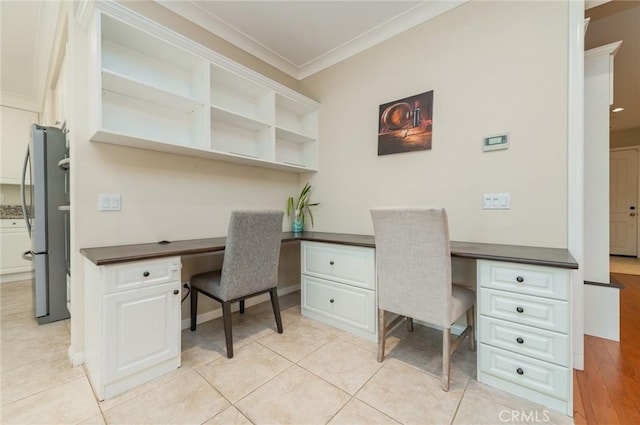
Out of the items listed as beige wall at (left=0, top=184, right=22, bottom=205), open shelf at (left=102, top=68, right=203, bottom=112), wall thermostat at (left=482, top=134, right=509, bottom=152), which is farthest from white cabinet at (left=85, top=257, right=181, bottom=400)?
beige wall at (left=0, top=184, right=22, bottom=205)

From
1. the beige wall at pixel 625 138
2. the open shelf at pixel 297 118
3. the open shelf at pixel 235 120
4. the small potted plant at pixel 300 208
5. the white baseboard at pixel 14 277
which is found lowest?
the white baseboard at pixel 14 277

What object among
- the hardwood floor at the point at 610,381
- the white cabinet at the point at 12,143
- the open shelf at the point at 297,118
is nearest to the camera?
the hardwood floor at the point at 610,381

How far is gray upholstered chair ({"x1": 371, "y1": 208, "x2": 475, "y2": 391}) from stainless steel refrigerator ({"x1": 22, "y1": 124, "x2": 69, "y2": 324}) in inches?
108

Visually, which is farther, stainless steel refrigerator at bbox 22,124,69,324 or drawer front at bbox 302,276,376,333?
stainless steel refrigerator at bbox 22,124,69,324

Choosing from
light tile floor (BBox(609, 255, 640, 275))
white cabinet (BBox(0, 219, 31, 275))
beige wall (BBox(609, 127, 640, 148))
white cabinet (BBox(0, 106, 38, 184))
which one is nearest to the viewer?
white cabinet (BBox(0, 219, 31, 275))

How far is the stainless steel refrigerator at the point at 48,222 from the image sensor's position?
2219 mm

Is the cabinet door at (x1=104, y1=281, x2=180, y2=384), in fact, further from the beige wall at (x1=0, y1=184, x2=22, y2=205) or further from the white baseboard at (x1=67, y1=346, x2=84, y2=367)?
the beige wall at (x1=0, y1=184, x2=22, y2=205)

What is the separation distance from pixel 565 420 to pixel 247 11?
344 centimetres

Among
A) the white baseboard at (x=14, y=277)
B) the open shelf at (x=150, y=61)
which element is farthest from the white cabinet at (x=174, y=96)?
the white baseboard at (x=14, y=277)

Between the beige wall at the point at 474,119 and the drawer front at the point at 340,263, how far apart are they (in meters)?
0.60

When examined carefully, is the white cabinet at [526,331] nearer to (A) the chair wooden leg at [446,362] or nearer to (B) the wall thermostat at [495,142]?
(A) the chair wooden leg at [446,362]

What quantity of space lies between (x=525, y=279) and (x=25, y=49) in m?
4.98

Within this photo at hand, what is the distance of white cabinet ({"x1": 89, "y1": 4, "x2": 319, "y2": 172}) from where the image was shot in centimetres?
175

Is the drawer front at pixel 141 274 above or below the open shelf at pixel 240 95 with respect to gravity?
below
